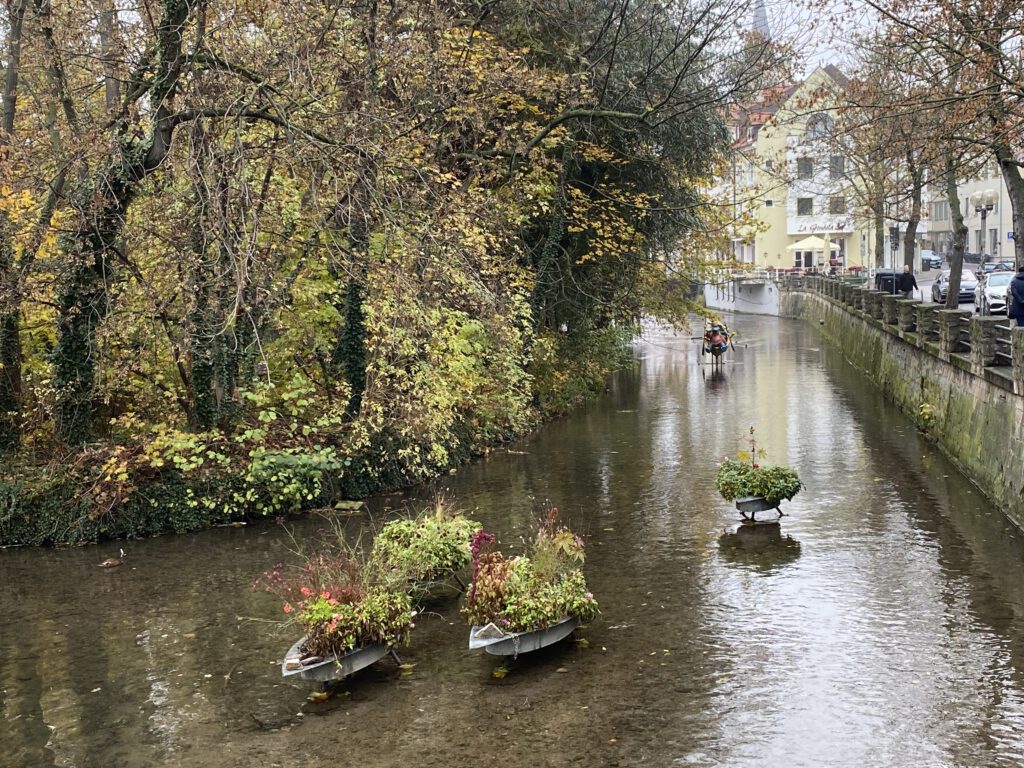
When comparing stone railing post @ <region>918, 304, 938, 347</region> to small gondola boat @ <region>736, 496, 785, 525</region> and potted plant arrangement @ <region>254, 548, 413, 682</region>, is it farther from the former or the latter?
potted plant arrangement @ <region>254, 548, 413, 682</region>

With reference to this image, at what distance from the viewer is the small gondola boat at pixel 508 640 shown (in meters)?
10.9

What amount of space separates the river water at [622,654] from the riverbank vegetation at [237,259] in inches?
46.8

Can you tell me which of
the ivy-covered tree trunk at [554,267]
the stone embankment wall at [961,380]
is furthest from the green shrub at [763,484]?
the ivy-covered tree trunk at [554,267]

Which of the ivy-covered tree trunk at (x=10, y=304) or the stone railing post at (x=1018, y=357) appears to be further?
the ivy-covered tree trunk at (x=10, y=304)

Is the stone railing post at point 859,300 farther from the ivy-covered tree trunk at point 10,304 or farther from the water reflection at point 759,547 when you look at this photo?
the ivy-covered tree trunk at point 10,304

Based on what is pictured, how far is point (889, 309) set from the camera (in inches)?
1314

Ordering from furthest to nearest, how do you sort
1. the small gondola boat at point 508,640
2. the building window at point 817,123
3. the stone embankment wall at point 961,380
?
the building window at point 817,123, the stone embankment wall at point 961,380, the small gondola boat at point 508,640

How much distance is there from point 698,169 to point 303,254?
1433cm

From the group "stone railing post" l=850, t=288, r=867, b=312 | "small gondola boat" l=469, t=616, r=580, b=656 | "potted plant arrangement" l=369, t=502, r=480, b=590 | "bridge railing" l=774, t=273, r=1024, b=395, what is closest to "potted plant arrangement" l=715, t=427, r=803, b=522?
"bridge railing" l=774, t=273, r=1024, b=395

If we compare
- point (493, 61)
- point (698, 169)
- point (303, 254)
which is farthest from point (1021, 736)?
point (698, 169)

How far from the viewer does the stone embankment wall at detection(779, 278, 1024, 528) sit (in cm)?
1762

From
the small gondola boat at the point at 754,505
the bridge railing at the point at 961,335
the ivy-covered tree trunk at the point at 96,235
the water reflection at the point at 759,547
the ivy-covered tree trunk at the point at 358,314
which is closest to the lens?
the water reflection at the point at 759,547

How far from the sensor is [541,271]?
2728cm

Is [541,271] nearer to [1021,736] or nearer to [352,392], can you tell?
[352,392]
